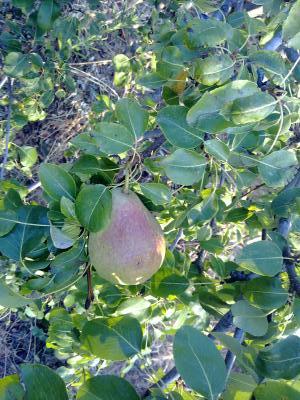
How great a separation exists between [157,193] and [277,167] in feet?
0.57

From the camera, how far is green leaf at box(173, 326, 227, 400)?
51 centimetres

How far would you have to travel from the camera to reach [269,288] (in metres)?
0.76

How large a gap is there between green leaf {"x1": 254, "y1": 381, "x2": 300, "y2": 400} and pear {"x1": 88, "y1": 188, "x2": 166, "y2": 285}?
292 mm

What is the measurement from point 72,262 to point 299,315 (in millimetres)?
335

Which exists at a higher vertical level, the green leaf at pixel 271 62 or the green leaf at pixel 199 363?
the green leaf at pixel 271 62

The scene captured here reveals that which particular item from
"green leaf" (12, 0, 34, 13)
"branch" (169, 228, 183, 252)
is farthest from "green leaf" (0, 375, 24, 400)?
"green leaf" (12, 0, 34, 13)

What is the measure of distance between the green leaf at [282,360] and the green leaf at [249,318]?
0.61 ft

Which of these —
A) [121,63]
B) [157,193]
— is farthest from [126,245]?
[121,63]

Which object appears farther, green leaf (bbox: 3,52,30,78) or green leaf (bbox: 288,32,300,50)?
green leaf (bbox: 3,52,30,78)

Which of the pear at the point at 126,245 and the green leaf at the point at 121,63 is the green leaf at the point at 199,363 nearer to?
the pear at the point at 126,245

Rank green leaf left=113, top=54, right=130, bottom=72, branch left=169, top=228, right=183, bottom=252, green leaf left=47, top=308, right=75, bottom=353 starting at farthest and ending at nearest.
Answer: green leaf left=113, top=54, right=130, bottom=72 → branch left=169, top=228, right=183, bottom=252 → green leaf left=47, top=308, right=75, bottom=353

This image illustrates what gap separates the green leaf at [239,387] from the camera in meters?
0.53

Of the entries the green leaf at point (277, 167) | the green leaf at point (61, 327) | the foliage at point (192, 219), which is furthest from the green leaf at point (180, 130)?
the green leaf at point (61, 327)

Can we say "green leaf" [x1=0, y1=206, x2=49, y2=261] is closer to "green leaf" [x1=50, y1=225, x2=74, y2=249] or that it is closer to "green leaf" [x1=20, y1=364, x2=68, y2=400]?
"green leaf" [x1=50, y1=225, x2=74, y2=249]
